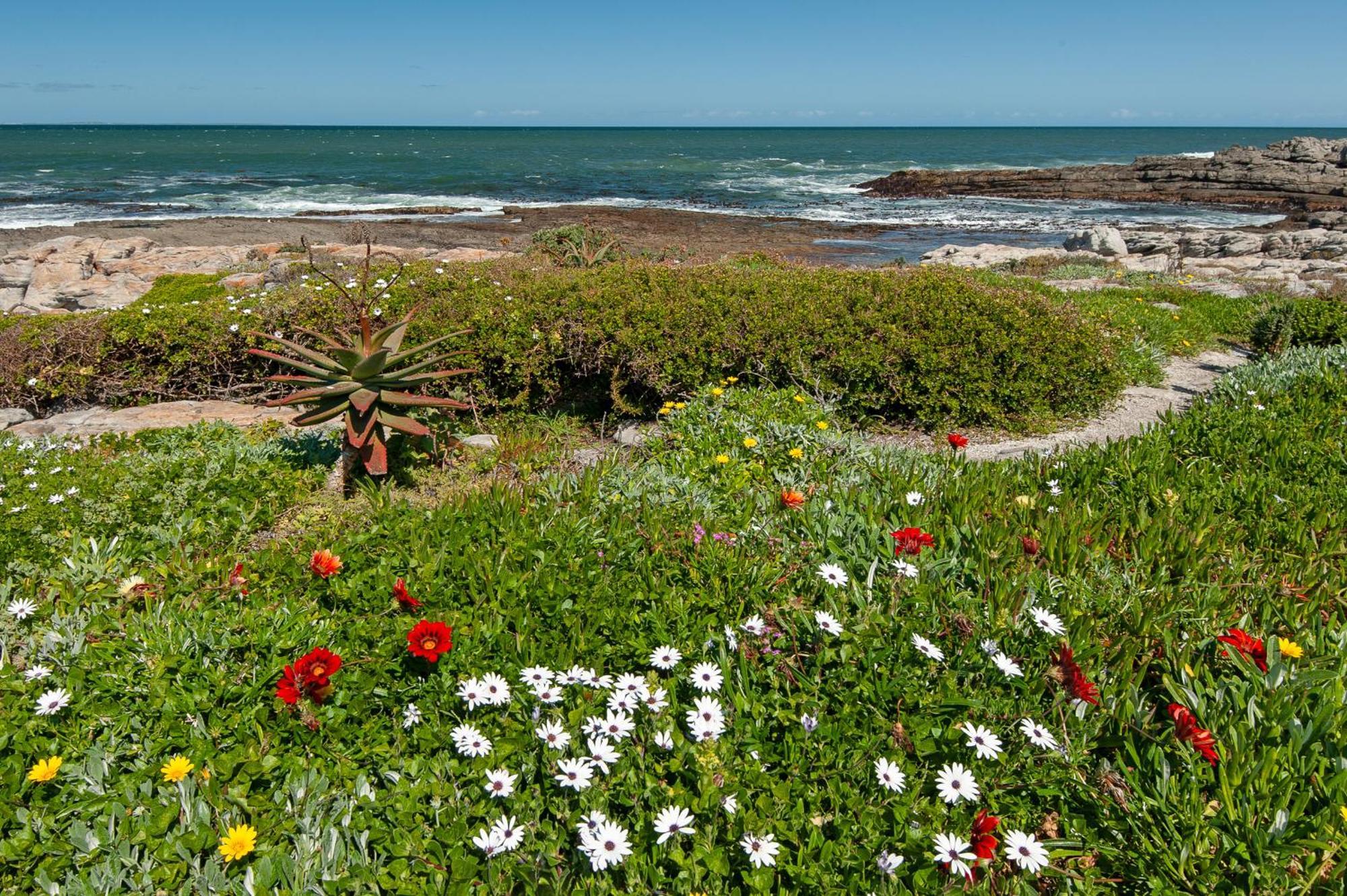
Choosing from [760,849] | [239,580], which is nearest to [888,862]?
[760,849]

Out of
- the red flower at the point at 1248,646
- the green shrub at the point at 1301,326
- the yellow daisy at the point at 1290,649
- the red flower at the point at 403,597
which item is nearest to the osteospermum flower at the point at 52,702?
the red flower at the point at 403,597

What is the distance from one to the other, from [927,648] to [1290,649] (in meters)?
1.23

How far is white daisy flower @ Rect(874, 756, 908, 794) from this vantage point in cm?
216

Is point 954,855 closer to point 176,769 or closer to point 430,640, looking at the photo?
point 430,640

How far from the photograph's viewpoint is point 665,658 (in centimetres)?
256

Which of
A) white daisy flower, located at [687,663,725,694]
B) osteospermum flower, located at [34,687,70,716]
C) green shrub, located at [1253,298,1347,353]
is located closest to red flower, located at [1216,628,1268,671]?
white daisy flower, located at [687,663,725,694]

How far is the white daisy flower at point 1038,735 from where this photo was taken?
2311 mm

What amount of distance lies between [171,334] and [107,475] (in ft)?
9.90

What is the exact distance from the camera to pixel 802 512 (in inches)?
140

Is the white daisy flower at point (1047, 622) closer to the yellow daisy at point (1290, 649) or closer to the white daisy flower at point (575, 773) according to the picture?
the yellow daisy at point (1290, 649)

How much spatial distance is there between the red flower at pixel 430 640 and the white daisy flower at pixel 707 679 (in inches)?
29.8

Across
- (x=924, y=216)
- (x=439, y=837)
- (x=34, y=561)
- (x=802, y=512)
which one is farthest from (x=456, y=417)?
(x=924, y=216)

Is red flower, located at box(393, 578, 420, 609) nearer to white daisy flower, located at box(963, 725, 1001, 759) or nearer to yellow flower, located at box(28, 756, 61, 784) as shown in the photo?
yellow flower, located at box(28, 756, 61, 784)

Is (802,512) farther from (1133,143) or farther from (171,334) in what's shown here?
(1133,143)
